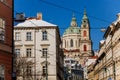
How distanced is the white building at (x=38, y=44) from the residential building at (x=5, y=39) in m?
49.9

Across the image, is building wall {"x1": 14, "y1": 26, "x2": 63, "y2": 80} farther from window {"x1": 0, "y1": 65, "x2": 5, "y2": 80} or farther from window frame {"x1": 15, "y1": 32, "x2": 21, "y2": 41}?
window {"x1": 0, "y1": 65, "x2": 5, "y2": 80}

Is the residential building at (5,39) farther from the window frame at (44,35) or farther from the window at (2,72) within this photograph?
the window frame at (44,35)

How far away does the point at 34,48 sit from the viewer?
82.1 metres

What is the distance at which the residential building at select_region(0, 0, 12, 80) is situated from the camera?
92.8ft

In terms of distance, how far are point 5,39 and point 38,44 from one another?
174 feet

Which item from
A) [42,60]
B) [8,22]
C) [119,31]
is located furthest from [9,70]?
[42,60]

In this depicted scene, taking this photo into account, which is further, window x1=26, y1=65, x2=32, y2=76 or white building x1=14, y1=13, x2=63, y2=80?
white building x1=14, y1=13, x2=63, y2=80

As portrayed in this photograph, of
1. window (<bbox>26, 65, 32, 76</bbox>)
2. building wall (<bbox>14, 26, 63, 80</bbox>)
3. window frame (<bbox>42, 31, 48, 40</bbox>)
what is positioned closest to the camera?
window (<bbox>26, 65, 32, 76</bbox>)

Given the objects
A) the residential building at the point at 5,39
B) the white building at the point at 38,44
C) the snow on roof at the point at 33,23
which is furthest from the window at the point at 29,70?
the residential building at the point at 5,39

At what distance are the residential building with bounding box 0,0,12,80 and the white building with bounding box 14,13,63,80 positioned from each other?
49923 mm

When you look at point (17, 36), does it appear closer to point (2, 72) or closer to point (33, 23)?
point (33, 23)

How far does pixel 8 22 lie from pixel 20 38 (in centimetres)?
5333

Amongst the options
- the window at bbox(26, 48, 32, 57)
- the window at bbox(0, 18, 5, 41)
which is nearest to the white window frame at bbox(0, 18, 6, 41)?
the window at bbox(0, 18, 5, 41)

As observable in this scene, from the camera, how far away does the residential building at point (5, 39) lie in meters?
28.3
